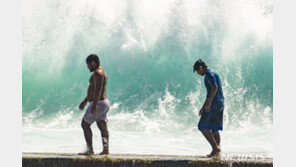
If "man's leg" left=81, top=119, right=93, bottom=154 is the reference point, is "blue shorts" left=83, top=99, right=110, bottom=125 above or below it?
above

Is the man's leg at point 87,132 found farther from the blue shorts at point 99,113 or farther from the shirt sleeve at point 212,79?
the shirt sleeve at point 212,79

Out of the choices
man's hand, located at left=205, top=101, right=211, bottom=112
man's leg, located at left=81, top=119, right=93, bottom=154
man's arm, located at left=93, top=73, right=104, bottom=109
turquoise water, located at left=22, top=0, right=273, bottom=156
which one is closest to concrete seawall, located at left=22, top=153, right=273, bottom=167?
man's leg, located at left=81, top=119, right=93, bottom=154

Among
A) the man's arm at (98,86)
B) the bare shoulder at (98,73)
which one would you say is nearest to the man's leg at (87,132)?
the man's arm at (98,86)

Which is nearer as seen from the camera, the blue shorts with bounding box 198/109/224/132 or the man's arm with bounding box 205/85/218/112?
the man's arm with bounding box 205/85/218/112

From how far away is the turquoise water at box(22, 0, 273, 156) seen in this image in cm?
1272

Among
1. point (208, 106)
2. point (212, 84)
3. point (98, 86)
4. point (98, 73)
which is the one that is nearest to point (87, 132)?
point (98, 86)

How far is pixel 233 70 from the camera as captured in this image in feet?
47.3

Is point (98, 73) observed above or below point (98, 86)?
above

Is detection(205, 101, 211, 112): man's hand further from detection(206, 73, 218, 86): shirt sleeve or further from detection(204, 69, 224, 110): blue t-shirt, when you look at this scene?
detection(206, 73, 218, 86): shirt sleeve

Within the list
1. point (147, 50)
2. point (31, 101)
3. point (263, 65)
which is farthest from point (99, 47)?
point (263, 65)

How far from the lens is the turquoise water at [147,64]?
12.7 meters

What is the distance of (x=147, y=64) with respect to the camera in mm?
15539

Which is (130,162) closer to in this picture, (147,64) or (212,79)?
(212,79)

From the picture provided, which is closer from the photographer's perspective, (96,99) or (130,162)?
(130,162)
